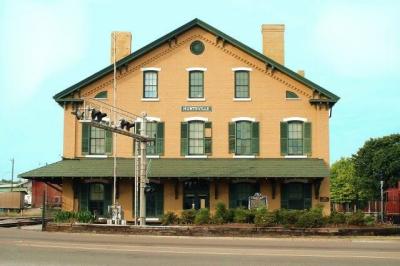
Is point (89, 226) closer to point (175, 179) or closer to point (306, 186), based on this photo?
point (175, 179)

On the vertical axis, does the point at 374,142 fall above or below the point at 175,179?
above

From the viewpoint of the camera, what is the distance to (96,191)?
1357 inches

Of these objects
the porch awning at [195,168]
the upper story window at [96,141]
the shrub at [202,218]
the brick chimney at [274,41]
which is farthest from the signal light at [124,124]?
the brick chimney at [274,41]

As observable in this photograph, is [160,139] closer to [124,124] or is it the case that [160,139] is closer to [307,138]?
[124,124]

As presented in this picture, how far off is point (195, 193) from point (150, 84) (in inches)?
273

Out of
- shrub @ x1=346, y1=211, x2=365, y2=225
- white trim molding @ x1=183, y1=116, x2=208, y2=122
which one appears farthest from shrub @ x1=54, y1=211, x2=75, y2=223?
shrub @ x1=346, y1=211, x2=365, y2=225

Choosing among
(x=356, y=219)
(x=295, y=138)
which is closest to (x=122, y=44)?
(x=295, y=138)

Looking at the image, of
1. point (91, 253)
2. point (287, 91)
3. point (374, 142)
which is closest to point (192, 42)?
point (287, 91)

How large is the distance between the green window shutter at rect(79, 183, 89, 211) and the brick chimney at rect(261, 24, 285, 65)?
13.4 m

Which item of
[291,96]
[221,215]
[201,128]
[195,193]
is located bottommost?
[221,215]

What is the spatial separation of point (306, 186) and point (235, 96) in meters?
6.54

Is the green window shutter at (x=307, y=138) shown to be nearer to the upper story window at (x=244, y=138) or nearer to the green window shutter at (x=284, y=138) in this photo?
the green window shutter at (x=284, y=138)

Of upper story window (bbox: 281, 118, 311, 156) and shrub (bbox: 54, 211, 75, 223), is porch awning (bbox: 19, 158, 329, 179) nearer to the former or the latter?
upper story window (bbox: 281, 118, 311, 156)

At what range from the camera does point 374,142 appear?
74562mm
